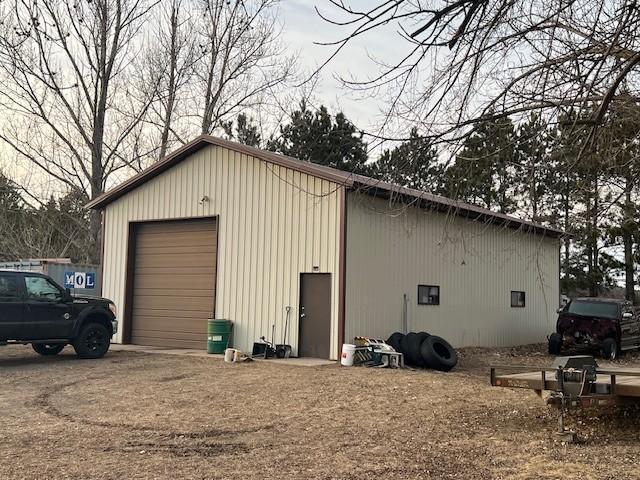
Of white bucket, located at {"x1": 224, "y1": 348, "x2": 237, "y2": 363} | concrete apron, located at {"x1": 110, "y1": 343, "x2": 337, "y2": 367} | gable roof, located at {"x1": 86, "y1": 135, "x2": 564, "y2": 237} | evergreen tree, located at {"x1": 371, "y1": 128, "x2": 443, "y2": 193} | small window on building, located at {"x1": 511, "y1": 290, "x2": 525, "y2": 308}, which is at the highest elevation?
gable roof, located at {"x1": 86, "y1": 135, "x2": 564, "y2": 237}

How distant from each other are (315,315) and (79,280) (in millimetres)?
8903

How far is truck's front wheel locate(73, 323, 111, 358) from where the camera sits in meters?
14.8

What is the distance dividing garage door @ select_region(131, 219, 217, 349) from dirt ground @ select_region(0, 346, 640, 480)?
5063 millimetres

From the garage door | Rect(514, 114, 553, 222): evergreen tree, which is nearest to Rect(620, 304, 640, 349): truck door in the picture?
the garage door

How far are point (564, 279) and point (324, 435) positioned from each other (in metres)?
27.3

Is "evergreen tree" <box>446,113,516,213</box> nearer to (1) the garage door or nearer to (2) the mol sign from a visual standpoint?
(1) the garage door

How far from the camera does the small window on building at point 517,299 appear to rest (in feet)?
70.8

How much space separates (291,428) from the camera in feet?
26.3

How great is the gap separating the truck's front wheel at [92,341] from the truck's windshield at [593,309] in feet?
40.3

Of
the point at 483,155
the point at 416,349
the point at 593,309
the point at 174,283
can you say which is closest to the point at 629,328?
the point at 593,309

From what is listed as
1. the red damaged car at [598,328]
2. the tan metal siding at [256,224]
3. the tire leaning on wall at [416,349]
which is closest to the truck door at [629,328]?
the red damaged car at [598,328]

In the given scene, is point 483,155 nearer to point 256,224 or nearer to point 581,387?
point 581,387

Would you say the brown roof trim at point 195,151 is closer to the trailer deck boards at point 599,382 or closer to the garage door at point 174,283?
the garage door at point 174,283

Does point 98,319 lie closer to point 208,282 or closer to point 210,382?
point 208,282
